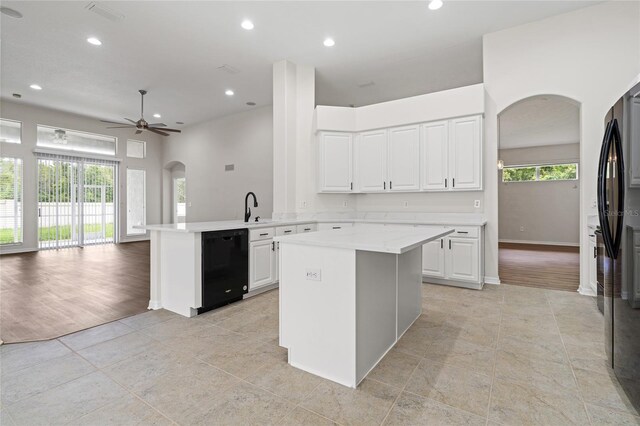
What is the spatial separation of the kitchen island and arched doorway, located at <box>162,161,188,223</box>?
28.0 ft

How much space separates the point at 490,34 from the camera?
4.05m

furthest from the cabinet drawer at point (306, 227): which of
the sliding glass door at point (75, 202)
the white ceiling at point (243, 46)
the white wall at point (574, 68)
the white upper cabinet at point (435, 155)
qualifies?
the sliding glass door at point (75, 202)

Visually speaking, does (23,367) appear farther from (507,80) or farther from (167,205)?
(167,205)

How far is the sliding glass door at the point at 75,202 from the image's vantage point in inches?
284

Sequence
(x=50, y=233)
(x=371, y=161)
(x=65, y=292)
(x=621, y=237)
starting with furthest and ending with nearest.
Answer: (x=50, y=233)
(x=371, y=161)
(x=65, y=292)
(x=621, y=237)

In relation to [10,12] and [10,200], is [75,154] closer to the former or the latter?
[10,200]

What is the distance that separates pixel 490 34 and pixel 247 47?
3405 millimetres

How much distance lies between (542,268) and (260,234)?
15.9ft

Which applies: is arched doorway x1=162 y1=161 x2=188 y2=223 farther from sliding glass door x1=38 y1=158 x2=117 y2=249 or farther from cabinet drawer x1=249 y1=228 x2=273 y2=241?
cabinet drawer x1=249 y1=228 x2=273 y2=241

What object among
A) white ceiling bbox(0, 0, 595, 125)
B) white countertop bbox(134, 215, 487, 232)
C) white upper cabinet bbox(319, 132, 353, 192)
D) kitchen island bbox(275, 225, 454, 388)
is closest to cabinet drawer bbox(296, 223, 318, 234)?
white countertop bbox(134, 215, 487, 232)

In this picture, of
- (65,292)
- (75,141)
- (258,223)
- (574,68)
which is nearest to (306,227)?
(258,223)

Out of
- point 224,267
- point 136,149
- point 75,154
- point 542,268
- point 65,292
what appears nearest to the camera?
point 224,267

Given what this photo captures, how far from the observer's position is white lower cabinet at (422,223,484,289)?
376 cm

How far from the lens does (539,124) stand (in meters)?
6.79
